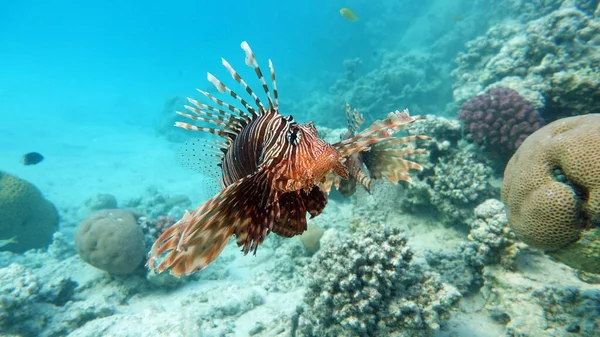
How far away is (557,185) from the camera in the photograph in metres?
3.20

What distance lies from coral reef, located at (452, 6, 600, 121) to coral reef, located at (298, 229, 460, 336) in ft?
17.0

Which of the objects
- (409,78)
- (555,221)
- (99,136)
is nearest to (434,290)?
(555,221)

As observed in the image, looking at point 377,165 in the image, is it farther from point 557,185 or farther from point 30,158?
point 30,158

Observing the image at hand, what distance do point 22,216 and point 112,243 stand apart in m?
6.37

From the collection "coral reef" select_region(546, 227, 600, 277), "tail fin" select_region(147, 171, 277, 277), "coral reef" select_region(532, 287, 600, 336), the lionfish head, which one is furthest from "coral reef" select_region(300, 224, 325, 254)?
the lionfish head

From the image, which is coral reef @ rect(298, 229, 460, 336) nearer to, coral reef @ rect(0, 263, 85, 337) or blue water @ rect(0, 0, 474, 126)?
coral reef @ rect(0, 263, 85, 337)

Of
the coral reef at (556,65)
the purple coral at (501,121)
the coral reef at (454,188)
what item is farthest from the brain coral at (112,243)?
the coral reef at (556,65)

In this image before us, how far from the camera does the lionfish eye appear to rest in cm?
173

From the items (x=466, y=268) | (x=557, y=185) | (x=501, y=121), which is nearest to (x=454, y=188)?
(x=466, y=268)

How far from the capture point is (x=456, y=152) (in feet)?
19.6

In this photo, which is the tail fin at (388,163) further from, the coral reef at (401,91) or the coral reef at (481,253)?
the coral reef at (401,91)

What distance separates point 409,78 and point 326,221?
566 inches

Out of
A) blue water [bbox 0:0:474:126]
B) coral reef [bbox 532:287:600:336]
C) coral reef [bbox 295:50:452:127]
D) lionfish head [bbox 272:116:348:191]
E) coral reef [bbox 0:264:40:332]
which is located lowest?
coral reef [bbox 532:287:600:336]

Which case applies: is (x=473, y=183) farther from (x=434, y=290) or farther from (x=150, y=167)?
(x=150, y=167)
